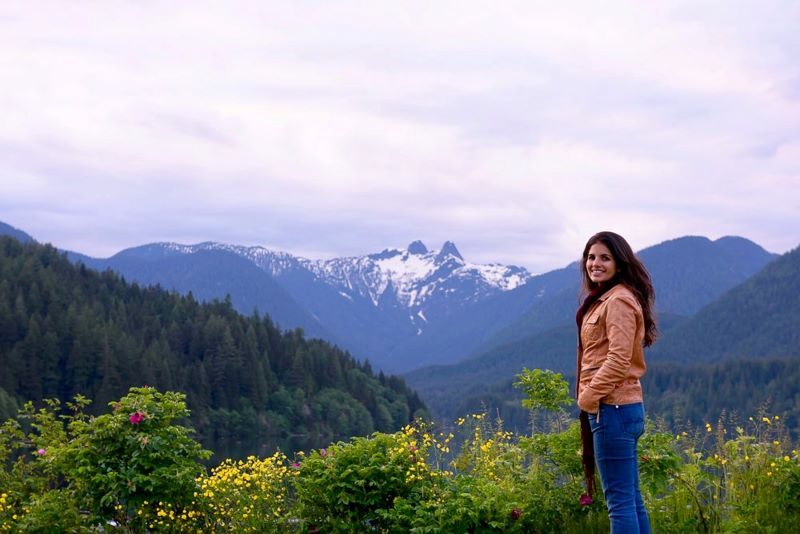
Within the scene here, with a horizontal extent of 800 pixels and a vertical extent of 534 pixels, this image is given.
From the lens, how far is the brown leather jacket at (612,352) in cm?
576

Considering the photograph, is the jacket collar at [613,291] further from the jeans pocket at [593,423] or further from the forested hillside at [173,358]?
the forested hillside at [173,358]

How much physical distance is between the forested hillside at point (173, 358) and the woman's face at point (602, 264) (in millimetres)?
91397

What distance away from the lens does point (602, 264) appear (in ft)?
20.3

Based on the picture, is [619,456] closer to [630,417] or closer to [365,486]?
[630,417]

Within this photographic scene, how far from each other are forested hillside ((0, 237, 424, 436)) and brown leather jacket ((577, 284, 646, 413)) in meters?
91.4

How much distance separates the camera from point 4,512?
293 inches

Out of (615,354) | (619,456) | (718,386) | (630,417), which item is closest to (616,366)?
(615,354)

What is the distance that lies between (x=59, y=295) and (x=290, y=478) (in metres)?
119

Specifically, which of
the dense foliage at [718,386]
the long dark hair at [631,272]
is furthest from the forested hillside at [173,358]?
the long dark hair at [631,272]

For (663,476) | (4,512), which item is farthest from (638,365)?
(4,512)

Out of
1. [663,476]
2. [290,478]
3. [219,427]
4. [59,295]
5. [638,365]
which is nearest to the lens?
[638,365]

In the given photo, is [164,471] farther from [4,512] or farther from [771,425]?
[771,425]

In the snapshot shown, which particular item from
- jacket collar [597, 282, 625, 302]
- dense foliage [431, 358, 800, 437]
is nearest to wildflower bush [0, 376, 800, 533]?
jacket collar [597, 282, 625, 302]

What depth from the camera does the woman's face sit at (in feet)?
20.2
